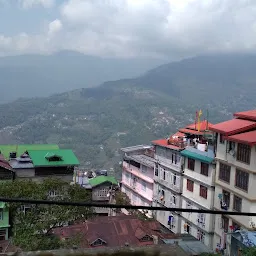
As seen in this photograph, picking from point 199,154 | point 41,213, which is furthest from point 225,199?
point 41,213

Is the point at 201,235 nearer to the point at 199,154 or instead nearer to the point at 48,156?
the point at 199,154

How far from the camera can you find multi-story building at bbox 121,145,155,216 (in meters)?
36.3

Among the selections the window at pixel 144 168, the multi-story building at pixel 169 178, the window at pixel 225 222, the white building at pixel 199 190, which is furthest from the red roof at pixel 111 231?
the window at pixel 144 168

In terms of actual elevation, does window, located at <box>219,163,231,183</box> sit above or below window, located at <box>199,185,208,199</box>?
above

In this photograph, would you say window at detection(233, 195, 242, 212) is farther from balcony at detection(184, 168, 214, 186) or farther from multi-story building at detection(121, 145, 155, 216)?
multi-story building at detection(121, 145, 155, 216)

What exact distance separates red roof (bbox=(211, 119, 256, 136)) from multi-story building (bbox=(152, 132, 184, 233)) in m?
6.22

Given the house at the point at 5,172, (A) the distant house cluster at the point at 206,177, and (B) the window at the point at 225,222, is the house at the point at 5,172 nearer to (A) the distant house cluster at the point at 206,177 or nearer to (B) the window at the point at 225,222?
(A) the distant house cluster at the point at 206,177

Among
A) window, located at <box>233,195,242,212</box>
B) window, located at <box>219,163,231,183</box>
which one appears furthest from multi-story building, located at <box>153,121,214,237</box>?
window, located at <box>233,195,242,212</box>

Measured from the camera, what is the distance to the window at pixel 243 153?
21.3 meters

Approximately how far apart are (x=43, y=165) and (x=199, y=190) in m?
13.0

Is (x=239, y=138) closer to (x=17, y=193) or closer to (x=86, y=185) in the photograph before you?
(x=17, y=193)

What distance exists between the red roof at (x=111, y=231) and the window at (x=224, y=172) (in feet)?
17.1

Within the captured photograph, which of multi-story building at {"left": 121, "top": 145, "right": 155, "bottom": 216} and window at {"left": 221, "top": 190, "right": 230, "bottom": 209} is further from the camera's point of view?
multi-story building at {"left": 121, "top": 145, "right": 155, "bottom": 216}

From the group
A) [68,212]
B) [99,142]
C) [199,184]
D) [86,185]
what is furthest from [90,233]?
[99,142]
